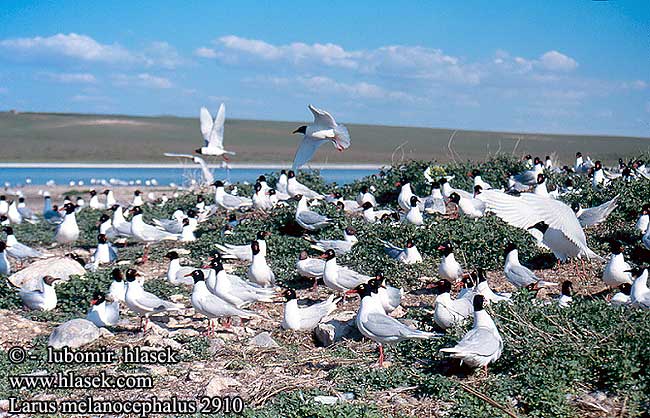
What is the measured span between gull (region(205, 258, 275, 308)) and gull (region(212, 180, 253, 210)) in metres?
6.18

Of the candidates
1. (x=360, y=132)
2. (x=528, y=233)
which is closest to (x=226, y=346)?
(x=528, y=233)

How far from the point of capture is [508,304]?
21.2 feet

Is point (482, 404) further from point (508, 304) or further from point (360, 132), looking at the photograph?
point (360, 132)

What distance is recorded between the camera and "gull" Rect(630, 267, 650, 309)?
7.36 meters

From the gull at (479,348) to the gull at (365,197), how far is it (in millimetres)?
8776

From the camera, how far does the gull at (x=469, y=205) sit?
1250 cm

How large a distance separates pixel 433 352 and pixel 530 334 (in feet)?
2.45

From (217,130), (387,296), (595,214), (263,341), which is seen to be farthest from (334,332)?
(217,130)

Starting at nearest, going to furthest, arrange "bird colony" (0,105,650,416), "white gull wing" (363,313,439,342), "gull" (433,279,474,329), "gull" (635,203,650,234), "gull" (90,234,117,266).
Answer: "bird colony" (0,105,650,416) < "white gull wing" (363,313,439,342) < "gull" (433,279,474,329) < "gull" (635,203,650,234) < "gull" (90,234,117,266)

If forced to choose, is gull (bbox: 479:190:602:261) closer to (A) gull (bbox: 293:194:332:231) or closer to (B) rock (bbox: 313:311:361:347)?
(B) rock (bbox: 313:311:361:347)

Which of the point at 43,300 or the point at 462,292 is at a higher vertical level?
the point at 462,292

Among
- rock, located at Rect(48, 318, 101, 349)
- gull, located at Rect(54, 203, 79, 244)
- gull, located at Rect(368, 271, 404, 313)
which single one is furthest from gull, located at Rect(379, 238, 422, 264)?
gull, located at Rect(54, 203, 79, 244)

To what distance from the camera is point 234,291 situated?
830 cm

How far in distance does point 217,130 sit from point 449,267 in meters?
8.89
